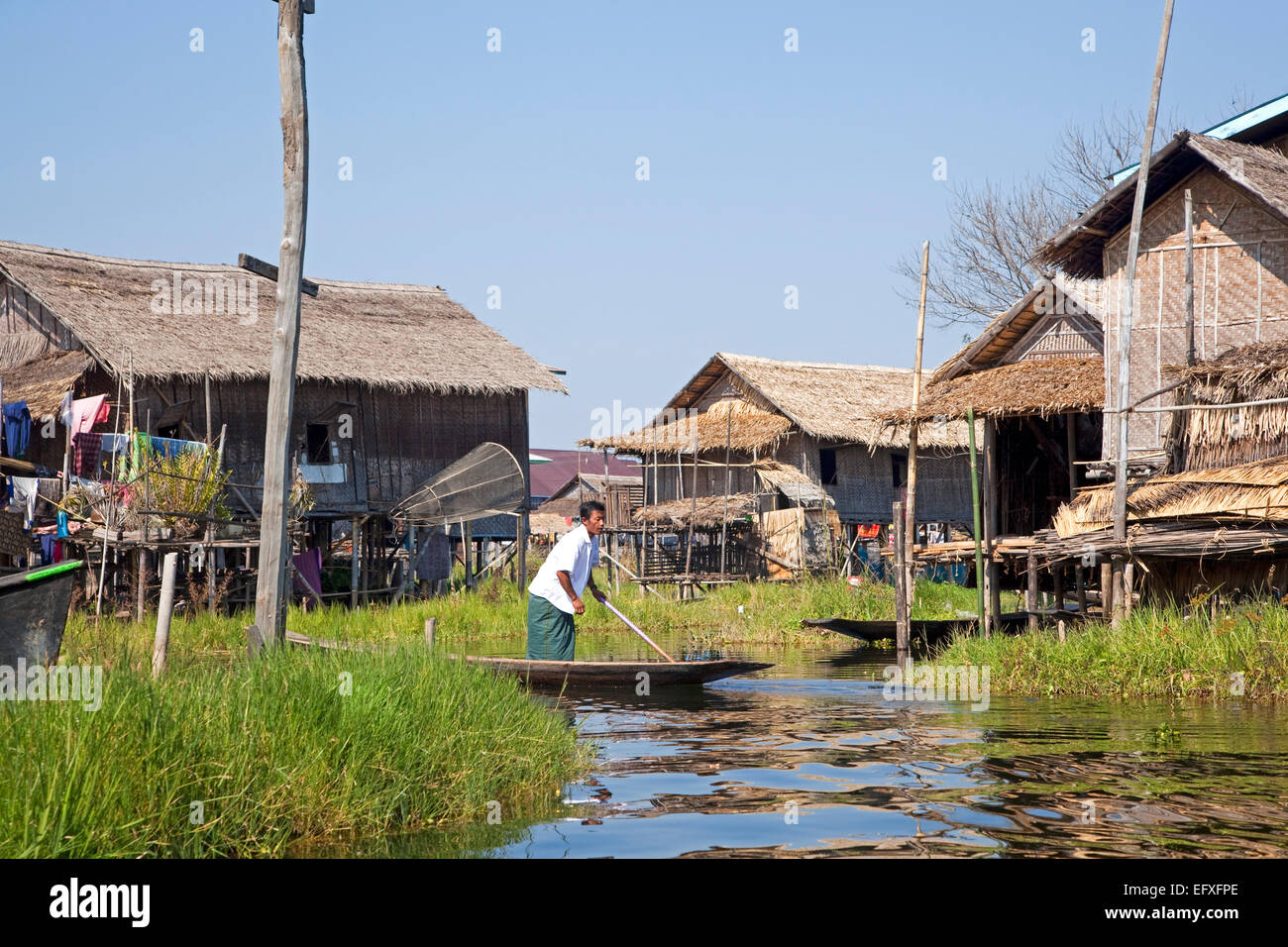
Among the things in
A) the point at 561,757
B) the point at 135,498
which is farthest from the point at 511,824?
the point at 135,498

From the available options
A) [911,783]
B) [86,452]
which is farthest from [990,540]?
[86,452]

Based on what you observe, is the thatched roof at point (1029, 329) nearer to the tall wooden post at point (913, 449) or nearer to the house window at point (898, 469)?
the tall wooden post at point (913, 449)

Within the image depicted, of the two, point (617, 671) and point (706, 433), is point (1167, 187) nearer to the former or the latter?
point (617, 671)

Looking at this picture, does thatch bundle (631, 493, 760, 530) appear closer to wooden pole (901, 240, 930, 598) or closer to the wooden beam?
wooden pole (901, 240, 930, 598)

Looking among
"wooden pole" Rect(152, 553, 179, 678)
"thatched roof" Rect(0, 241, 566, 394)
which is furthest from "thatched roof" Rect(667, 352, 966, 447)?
"wooden pole" Rect(152, 553, 179, 678)

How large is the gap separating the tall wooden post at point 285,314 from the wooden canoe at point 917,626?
858 cm

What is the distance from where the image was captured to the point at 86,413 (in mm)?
18312

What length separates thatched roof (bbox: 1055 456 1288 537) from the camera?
11203 mm

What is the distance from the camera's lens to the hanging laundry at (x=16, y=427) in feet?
58.3

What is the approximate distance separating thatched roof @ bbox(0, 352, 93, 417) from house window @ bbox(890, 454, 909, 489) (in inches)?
661

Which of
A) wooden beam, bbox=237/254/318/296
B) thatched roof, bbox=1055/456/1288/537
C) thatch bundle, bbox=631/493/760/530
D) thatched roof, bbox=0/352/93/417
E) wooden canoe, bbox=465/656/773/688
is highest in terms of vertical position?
thatched roof, bbox=0/352/93/417

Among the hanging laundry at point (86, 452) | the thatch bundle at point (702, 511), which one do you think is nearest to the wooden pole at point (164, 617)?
the hanging laundry at point (86, 452)

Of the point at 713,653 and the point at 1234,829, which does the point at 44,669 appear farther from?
the point at 713,653
